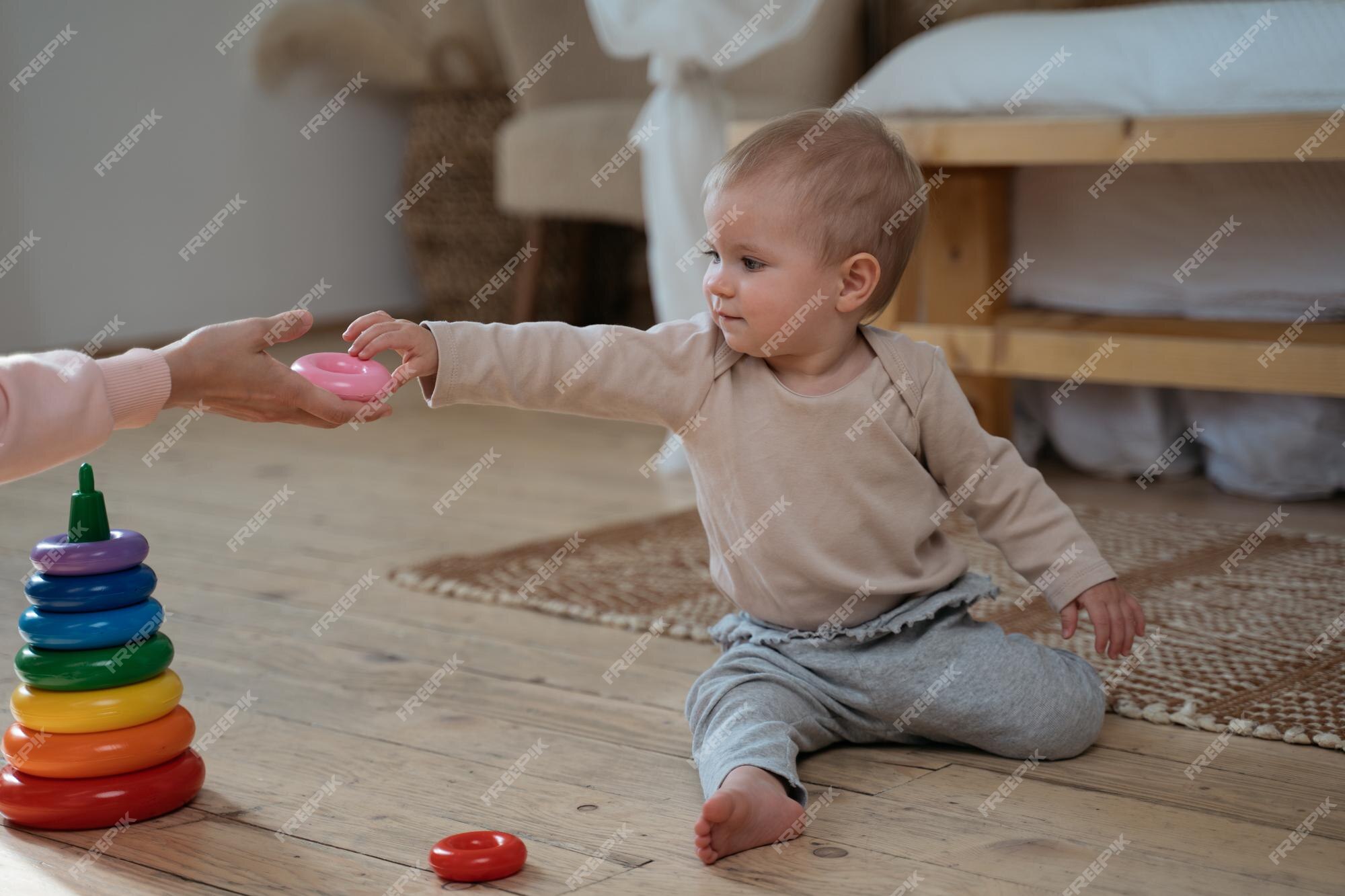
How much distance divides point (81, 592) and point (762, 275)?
1.55 ft

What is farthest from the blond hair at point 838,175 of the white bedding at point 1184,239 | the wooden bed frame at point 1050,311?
the white bedding at point 1184,239

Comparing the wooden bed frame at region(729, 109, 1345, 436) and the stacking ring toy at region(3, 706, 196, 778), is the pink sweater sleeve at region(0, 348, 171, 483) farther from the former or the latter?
the wooden bed frame at region(729, 109, 1345, 436)

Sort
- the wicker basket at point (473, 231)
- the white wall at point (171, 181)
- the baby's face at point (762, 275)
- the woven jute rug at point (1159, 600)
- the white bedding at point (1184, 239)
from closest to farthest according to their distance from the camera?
the baby's face at point (762, 275) < the woven jute rug at point (1159, 600) < the white bedding at point (1184, 239) < the white wall at point (171, 181) < the wicker basket at point (473, 231)

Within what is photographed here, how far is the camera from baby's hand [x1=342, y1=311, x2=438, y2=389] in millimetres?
851

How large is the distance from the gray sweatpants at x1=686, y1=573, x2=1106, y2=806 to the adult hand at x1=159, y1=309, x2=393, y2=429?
329mm

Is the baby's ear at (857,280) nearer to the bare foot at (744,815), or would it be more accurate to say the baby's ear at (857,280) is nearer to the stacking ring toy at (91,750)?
the bare foot at (744,815)

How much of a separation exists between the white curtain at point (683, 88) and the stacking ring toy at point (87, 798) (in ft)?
3.78

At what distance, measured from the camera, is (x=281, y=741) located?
99 cm

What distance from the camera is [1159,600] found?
1.31 metres

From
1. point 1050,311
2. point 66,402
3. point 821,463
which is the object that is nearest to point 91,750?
point 66,402

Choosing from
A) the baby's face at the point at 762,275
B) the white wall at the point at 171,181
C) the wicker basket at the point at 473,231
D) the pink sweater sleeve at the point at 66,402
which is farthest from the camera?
the wicker basket at the point at 473,231

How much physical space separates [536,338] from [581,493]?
0.96 metres

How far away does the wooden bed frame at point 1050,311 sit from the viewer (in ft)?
5.14

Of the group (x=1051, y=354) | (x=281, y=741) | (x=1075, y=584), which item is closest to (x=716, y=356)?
(x=1075, y=584)
